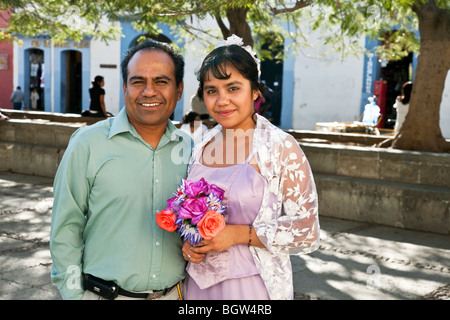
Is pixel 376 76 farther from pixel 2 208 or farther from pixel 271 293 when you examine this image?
pixel 271 293

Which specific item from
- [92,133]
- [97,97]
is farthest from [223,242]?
[97,97]

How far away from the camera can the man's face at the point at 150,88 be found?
2824 mm

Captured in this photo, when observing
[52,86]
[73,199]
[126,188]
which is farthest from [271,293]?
[52,86]

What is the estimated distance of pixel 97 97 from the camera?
53.4 feet

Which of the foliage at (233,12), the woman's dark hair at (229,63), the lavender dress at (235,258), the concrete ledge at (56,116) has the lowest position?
the concrete ledge at (56,116)

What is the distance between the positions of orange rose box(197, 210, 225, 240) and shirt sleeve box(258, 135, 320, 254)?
0.21 metres

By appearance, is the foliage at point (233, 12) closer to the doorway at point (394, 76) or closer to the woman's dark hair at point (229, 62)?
the woman's dark hair at point (229, 62)

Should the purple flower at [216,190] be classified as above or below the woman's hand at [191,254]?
above

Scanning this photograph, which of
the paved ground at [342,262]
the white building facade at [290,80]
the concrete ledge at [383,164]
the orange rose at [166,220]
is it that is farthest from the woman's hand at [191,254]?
the white building facade at [290,80]

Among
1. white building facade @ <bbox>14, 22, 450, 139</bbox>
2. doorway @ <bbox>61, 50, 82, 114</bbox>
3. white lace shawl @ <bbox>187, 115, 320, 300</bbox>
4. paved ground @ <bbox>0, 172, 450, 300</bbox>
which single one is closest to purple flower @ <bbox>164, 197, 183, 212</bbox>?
white lace shawl @ <bbox>187, 115, 320, 300</bbox>

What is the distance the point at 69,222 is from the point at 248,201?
2.54 ft

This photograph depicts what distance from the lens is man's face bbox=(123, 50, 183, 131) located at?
2.82 m

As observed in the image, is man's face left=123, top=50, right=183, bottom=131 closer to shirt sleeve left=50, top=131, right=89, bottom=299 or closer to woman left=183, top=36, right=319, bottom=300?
woman left=183, top=36, right=319, bottom=300

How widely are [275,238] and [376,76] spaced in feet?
66.0
